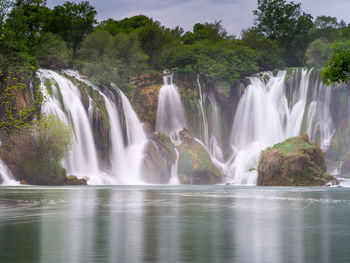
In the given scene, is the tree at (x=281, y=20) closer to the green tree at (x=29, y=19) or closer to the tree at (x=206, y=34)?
the tree at (x=206, y=34)

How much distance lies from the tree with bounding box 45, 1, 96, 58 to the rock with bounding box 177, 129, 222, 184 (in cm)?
2556

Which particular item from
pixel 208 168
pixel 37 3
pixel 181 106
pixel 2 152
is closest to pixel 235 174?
pixel 208 168

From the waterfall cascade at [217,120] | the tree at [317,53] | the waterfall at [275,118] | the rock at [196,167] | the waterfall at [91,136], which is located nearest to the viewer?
the waterfall at [91,136]

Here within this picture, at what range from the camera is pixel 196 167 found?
2491 inches

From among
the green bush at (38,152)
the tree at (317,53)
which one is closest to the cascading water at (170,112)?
the green bush at (38,152)

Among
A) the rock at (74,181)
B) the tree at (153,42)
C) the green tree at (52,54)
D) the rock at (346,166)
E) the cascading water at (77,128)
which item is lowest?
the rock at (74,181)

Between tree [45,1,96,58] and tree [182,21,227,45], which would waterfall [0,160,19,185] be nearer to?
tree [45,1,96,58]

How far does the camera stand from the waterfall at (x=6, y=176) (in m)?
50.8

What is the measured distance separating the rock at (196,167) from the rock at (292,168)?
11.0 meters

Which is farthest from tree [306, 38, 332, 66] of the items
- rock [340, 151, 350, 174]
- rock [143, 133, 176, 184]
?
rock [143, 133, 176, 184]

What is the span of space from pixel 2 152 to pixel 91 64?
1934cm

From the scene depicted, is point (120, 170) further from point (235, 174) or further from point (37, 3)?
point (37, 3)

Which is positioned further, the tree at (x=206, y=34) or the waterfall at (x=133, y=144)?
the tree at (x=206, y=34)

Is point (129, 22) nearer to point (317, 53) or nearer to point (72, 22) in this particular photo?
point (72, 22)
